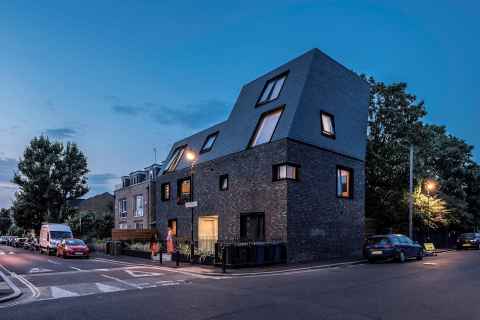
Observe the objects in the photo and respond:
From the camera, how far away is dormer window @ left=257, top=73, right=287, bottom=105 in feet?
79.1

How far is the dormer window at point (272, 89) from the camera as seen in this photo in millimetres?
24109

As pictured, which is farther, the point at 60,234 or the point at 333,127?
the point at 60,234

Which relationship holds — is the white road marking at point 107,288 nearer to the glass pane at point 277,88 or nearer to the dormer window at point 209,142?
the glass pane at point 277,88

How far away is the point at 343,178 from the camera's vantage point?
24.2 m

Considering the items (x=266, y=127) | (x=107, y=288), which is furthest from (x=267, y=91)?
(x=107, y=288)

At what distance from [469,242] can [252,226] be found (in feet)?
81.1

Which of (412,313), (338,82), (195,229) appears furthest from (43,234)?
(412,313)

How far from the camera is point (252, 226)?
72.7ft

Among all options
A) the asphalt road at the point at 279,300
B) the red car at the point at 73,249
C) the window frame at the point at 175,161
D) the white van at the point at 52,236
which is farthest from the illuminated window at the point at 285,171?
the white van at the point at 52,236

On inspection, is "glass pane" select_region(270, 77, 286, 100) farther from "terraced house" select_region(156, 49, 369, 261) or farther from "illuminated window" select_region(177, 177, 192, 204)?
"illuminated window" select_region(177, 177, 192, 204)

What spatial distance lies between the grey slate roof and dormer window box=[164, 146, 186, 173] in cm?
457

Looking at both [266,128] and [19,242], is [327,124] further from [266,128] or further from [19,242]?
[19,242]

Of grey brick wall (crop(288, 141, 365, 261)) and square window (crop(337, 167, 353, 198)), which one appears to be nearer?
grey brick wall (crop(288, 141, 365, 261))

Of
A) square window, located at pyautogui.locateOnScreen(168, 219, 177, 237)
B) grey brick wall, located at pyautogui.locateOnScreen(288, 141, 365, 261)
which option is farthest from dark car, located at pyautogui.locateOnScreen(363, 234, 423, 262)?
square window, located at pyautogui.locateOnScreen(168, 219, 177, 237)
